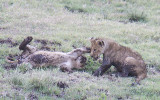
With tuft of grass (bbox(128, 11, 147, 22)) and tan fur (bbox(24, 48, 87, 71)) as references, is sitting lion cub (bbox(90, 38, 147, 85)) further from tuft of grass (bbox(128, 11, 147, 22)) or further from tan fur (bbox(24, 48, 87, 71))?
tuft of grass (bbox(128, 11, 147, 22))

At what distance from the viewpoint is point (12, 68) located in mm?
7293

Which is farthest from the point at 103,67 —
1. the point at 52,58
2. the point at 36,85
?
the point at 36,85

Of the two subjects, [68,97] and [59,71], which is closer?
[68,97]

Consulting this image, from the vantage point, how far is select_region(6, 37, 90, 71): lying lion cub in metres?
7.54

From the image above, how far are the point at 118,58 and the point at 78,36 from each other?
2.29 meters

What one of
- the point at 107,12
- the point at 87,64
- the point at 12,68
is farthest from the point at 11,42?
the point at 107,12

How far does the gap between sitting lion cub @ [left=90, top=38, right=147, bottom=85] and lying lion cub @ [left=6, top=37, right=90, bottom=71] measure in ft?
1.16

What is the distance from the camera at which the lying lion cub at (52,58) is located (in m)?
7.54

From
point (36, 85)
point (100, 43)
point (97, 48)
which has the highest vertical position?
point (100, 43)

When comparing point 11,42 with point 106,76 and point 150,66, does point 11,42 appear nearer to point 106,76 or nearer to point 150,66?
point 106,76

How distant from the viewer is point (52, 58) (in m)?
7.61

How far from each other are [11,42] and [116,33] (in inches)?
132

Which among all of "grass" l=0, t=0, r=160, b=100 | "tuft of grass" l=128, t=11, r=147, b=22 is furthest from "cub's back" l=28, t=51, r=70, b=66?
"tuft of grass" l=128, t=11, r=147, b=22

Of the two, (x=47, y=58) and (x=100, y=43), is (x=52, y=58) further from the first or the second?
(x=100, y=43)
